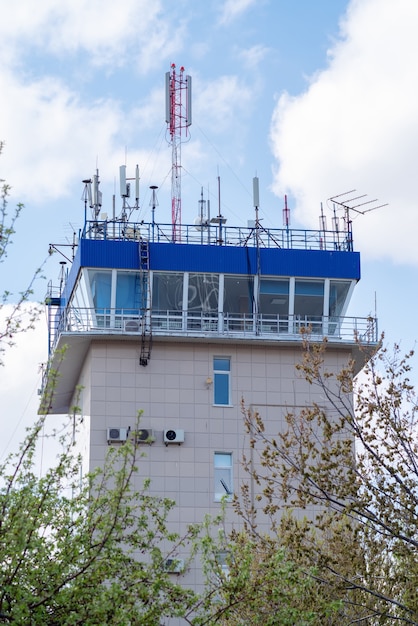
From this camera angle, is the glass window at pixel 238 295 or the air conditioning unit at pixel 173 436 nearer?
the air conditioning unit at pixel 173 436

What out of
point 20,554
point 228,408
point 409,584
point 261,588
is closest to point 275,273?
point 228,408

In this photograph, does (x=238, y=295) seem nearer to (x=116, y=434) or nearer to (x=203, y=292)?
(x=203, y=292)

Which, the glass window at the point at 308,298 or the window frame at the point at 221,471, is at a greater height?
the glass window at the point at 308,298

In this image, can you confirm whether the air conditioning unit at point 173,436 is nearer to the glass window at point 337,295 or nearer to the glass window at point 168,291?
the glass window at point 168,291

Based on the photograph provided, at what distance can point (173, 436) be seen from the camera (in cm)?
4600

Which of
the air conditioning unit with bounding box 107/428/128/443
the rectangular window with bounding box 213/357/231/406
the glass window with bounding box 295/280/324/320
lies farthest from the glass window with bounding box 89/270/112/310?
the glass window with bounding box 295/280/324/320

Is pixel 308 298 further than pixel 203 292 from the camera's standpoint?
Yes

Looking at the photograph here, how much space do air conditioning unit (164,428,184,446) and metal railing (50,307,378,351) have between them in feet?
11.9

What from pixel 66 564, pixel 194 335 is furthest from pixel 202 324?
pixel 66 564

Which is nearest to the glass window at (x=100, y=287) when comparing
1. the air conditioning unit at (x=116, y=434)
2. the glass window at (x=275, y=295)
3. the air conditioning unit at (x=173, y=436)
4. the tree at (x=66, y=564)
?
the air conditioning unit at (x=116, y=434)

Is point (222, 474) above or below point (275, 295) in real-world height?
below

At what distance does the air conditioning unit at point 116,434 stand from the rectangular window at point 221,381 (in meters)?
3.72

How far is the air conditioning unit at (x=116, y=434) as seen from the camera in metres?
45.3

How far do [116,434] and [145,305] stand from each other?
519cm
